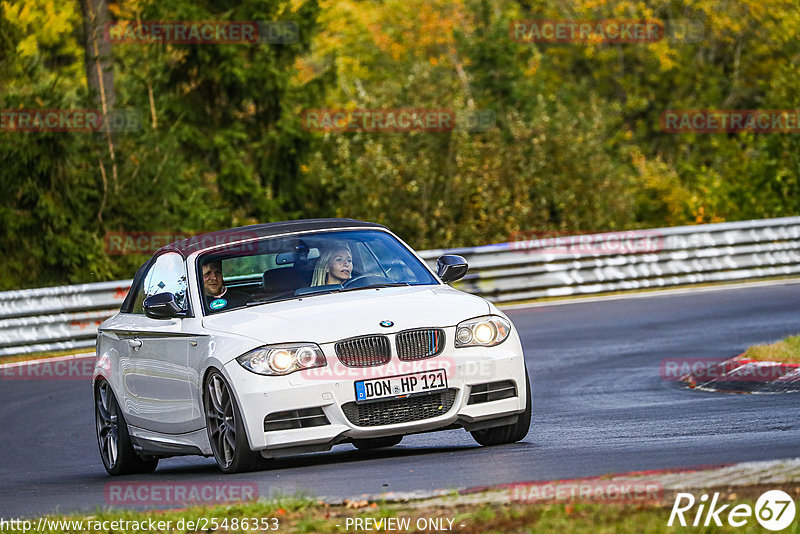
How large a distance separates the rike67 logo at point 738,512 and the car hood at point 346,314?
3.18 m

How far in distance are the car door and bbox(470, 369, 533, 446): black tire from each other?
191cm

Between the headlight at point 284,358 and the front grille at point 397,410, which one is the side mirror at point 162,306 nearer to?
the headlight at point 284,358

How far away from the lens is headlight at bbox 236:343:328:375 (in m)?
8.82

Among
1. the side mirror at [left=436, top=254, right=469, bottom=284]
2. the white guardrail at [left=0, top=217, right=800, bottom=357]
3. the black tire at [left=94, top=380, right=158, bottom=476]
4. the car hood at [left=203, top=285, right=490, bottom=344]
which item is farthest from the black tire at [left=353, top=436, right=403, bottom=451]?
the white guardrail at [left=0, top=217, right=800, bottom=357]

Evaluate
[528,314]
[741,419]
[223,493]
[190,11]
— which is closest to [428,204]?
[190,11]

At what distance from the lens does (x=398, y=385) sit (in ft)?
29.1

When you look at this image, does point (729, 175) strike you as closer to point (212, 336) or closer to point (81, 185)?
point (81, 185)

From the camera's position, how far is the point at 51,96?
80.5 ft

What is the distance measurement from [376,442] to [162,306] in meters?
1.72

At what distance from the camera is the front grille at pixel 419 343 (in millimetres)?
8906

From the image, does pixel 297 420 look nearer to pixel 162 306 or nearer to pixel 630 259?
pixel 162 306

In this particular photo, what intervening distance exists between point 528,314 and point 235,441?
1300cm

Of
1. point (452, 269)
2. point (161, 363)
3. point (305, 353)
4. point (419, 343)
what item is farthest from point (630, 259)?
point (305, 353)

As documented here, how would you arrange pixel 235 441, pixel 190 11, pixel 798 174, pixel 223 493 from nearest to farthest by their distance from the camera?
pixel 223 493 < pixel 235 441 < pixel 798 174 < pixel 190 11
